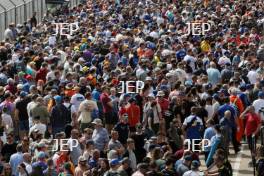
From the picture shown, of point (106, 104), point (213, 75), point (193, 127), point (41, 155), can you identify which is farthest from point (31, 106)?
point (213, 75)

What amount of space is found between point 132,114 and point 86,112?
110 cm

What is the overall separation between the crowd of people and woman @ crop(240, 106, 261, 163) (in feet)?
0.08

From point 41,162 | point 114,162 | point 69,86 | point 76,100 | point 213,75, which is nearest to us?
point 114,162

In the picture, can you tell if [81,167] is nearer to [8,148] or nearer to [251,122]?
[8,148]

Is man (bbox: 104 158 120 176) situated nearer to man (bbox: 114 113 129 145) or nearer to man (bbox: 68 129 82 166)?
man (bbox: 68 129 82 166)

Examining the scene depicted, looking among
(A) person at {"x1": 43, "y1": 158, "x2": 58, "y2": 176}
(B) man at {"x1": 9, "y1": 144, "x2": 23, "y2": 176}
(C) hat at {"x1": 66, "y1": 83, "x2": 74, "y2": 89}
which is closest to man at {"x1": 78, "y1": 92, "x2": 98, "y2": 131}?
(C) hat at {"x1": 66, "y1": 83, "x2": 74, "y2": 89}

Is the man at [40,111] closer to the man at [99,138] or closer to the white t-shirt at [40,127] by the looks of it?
the white t-shirt at [40,127]

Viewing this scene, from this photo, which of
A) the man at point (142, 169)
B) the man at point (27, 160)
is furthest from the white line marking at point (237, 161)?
the man at point (27, 160)

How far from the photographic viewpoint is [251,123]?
2588cm

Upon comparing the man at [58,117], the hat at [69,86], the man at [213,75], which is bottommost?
the man at [58,117]

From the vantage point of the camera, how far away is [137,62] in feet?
110

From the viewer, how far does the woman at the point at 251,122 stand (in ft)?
84.7

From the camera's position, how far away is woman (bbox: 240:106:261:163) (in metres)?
25.8

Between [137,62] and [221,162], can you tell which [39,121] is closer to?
[221,162]
